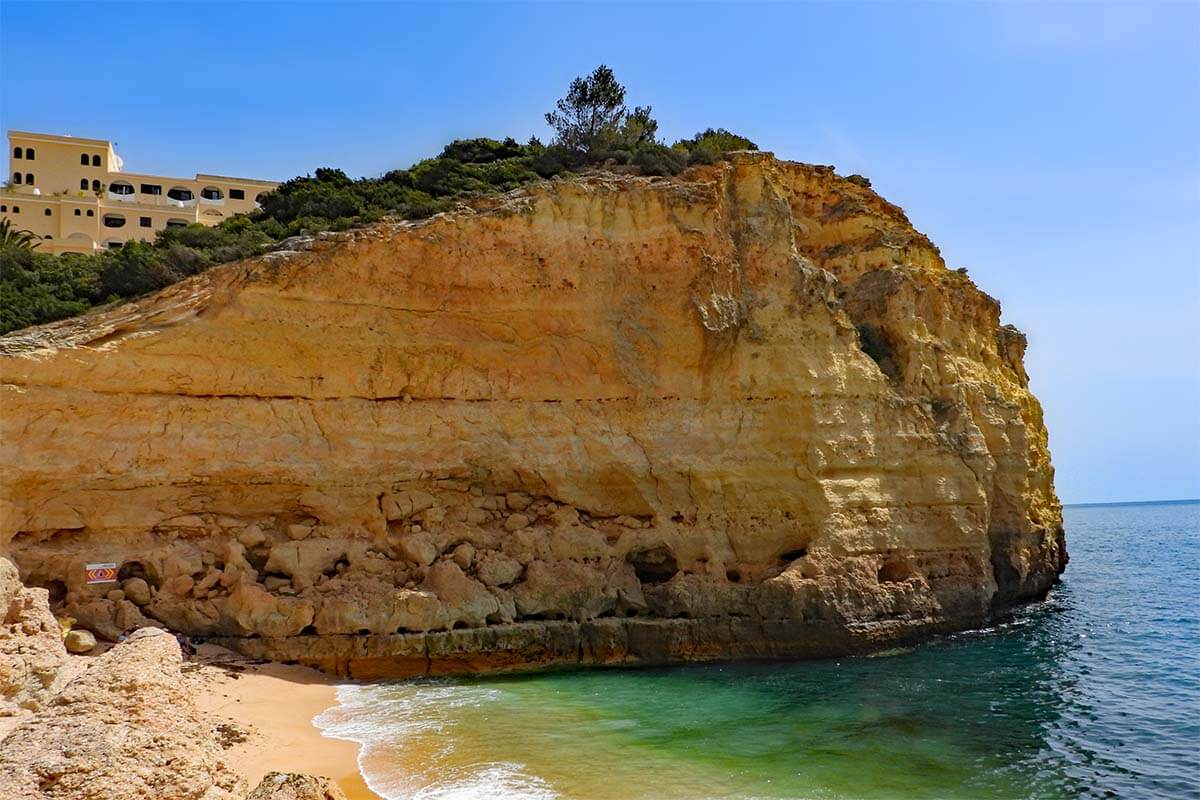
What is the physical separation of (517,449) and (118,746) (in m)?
12.2

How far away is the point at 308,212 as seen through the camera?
21812mm

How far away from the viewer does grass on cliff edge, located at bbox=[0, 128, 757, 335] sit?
17969mm

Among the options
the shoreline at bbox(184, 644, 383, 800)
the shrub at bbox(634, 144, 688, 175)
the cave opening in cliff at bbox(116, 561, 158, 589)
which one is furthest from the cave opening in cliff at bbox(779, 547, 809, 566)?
the cave opening in cliff at bbox(116, 561, 158, 589)

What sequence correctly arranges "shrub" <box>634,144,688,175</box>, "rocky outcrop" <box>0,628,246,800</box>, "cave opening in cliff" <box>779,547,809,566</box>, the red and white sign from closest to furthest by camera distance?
1. "rocky outcrop" <box>0,628,246,800</box>
2. the red and white sign
3. "cave opening in cliff" <box>779,547,809,566</box>
4. "shrub" <box>634,144,688,175</box>

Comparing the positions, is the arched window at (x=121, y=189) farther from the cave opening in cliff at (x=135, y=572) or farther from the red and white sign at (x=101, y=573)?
the red and white sign at (x=101, y=573)

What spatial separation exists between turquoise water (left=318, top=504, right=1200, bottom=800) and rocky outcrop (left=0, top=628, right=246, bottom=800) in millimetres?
3271

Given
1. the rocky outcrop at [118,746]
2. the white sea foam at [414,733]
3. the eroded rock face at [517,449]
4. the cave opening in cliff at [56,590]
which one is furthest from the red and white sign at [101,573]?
the rocky outcrop at [118,746]

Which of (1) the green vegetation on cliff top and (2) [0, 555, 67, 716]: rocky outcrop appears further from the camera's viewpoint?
(1) the green vegetation on cliff top

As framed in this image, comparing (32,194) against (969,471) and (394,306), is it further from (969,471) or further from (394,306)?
(969,471)

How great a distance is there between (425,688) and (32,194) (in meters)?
37.7

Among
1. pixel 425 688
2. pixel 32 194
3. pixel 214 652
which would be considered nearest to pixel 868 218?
pixel 425 688

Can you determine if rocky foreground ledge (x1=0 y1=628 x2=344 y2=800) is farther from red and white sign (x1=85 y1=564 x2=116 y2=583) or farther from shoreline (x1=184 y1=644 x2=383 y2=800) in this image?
red and white sign (x1=85 y1=564 x2=116 y2=583)

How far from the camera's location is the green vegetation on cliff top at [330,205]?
18.0 meters

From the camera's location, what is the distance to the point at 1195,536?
60656 millimetres
